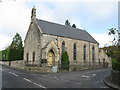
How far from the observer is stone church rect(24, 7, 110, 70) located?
3519 cm

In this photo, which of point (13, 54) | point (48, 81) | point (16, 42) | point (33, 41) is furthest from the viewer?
point (16, 42)

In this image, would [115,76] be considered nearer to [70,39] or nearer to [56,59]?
[56,59]

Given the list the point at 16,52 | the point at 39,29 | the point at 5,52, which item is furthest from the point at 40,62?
the point at 5,52

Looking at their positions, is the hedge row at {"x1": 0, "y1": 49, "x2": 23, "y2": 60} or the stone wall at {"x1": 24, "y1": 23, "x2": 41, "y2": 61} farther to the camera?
the hedge row at {"x1": 0, "y1": 49, "x2": 23, "y2": 60}

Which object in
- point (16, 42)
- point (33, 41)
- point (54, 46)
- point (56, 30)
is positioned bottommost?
point (54, 46)

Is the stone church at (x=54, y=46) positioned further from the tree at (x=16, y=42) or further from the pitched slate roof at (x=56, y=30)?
the tree at (x=16, y=42)

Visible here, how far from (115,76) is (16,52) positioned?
1403 inches

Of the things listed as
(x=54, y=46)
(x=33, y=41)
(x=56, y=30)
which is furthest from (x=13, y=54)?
(x=54, y=46)

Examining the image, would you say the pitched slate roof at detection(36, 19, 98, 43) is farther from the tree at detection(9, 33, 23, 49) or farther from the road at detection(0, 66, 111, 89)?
the tree at detection(9, 33, 23, 49)

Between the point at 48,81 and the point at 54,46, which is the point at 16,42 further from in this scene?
the point at 48,81

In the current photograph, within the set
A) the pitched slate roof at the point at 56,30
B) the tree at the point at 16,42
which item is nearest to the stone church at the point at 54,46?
the pitched slate roof at the point at 56,30

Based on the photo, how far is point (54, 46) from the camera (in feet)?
118

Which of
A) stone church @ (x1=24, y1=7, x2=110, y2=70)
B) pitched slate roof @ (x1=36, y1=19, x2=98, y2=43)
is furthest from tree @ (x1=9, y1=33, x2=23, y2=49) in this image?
pitched slate roof @ (x1=36, y1=19, x2=98, y2=43)

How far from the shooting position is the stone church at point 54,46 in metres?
35.2
